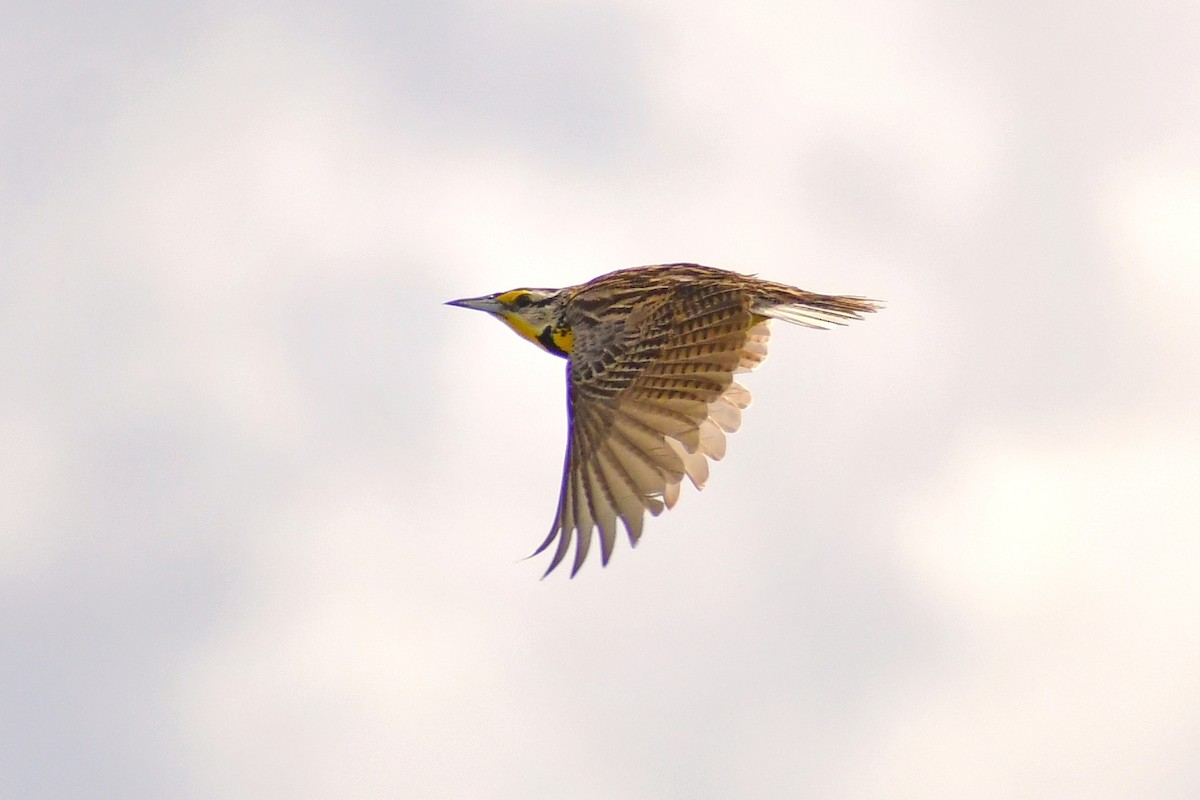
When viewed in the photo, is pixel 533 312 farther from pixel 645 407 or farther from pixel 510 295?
pixel 645 407

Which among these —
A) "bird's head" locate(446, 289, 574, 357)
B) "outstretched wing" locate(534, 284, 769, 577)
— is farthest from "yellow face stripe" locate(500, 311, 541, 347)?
"outstretched wing" locate(534, 284, 769, 577)

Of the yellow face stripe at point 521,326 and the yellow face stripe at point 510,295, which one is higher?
the yellow face stripe at point 510,295

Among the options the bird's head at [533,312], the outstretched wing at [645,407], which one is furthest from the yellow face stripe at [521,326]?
the outstretched wing at [645,407]

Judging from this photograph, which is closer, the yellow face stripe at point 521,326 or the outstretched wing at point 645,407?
the outstretched wing at point 645,407

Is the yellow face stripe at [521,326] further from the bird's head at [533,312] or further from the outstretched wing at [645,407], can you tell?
the outstretched wing at [645,407]

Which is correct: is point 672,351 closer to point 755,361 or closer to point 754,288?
point 754,288

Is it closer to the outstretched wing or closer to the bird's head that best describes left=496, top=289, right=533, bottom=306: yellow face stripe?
the bird's head

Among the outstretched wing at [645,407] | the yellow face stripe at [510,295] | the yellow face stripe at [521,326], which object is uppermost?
the yellow face stripe at [510,295]
